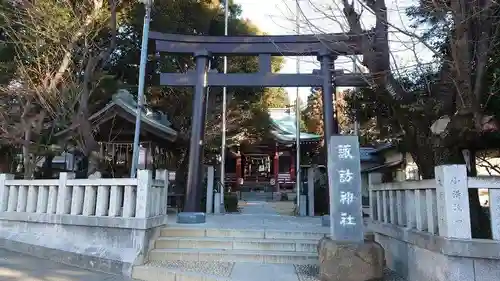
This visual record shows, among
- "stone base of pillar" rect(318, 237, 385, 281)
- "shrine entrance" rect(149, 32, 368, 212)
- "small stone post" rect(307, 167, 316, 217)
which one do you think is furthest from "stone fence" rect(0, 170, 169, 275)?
"small stone post" rect(307, 167, 316, 217)

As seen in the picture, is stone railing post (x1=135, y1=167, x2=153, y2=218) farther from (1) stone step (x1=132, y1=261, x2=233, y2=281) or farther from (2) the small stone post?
(2) the small stone post

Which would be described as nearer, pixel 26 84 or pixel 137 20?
pixel 26 84

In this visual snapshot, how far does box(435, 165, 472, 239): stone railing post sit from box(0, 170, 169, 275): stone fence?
16.4 feet

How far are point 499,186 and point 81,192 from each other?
25.3 feet

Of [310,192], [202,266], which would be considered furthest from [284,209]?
[202,266]

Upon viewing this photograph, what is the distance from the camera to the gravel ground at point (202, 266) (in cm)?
631

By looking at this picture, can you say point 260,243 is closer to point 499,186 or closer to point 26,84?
point 499,186

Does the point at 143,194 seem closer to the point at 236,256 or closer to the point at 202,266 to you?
the point at 202,266

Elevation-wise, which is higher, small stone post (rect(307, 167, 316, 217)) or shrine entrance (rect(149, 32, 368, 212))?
shrine entrance (rect(149, 32, 368, 212))

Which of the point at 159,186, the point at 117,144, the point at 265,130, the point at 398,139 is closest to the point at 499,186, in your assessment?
the point at 159,186

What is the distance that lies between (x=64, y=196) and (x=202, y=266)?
375cm

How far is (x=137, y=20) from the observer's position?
539 inches

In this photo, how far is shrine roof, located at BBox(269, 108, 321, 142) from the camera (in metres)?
24.8

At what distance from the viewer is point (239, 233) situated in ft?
25.7
